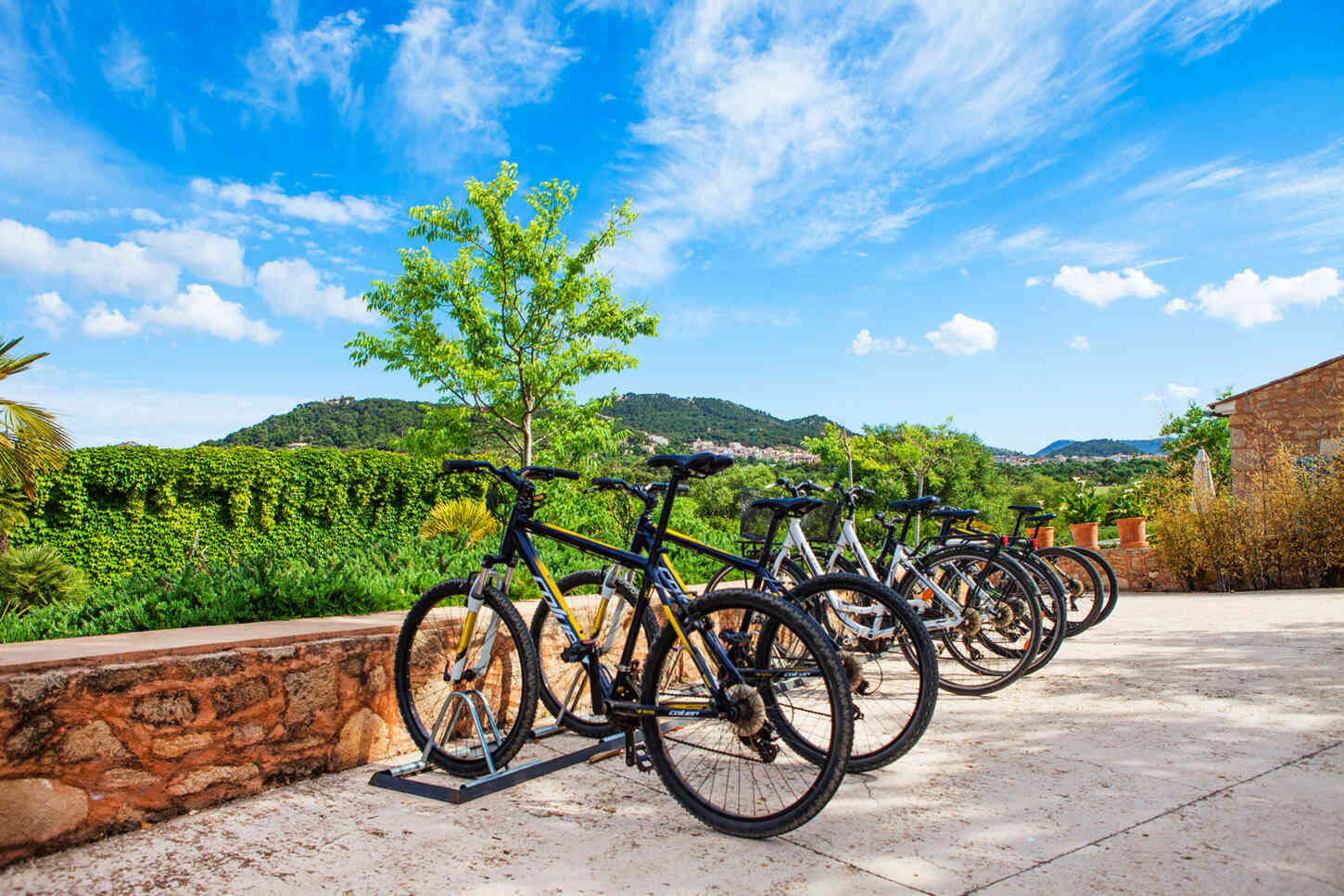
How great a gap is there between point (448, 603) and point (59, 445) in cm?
742

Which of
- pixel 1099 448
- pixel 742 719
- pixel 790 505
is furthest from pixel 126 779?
pixel 1099 448

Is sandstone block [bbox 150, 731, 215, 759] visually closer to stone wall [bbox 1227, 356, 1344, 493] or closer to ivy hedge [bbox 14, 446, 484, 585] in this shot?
ivy hedge [bbox 14, 446, 484, 585]

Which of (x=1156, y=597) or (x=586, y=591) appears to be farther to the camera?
(x=1156, y=597)

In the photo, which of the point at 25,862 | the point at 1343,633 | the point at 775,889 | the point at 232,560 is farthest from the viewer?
the point at 1343,633

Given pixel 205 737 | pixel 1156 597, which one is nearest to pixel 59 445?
pixel 205 737

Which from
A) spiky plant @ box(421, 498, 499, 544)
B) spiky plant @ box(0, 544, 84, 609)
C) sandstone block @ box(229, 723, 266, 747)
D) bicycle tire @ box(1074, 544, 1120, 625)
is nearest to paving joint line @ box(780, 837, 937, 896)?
sandstone block @ box(229, 723, 266, 747)

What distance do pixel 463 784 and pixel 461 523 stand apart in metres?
3.36

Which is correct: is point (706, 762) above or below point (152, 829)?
above

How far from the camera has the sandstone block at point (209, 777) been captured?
2.46 metres

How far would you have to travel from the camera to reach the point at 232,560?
14.5 feet

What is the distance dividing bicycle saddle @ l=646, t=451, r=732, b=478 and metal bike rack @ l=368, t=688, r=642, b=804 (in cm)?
104

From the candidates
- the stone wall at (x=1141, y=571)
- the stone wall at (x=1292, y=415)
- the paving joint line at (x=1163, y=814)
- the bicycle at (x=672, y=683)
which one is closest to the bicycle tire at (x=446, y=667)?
the bicycle at (x=672, y=683)

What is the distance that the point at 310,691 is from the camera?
2748 mm

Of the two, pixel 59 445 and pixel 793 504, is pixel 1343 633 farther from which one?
pixel 59 445
